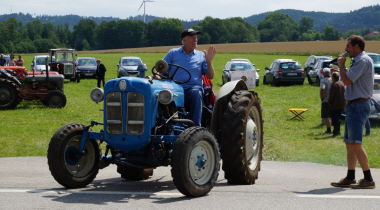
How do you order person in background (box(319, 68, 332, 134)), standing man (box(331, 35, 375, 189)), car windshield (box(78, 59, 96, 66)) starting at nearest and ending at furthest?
1. standing man (box(331, 35, 375, 189))
2. person in background (box(319, 68, 332, 134))
3. car windshield (box(78, 59, 96, 66))

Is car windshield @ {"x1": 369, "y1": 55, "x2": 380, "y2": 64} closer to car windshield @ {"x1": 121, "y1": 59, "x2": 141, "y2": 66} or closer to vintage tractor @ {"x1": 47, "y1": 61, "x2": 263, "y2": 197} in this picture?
car windshield @ {"x1": 121, "y1": 59, "x2": 141, "y2": 66}

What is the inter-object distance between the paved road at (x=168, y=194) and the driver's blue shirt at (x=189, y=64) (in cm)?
139

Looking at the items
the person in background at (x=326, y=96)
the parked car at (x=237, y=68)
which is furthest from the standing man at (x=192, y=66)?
the parked car at (x=237, y=68)

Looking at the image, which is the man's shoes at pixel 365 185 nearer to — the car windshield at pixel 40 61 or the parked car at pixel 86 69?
the parked car at pixel 86 69

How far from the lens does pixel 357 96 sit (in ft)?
26.0

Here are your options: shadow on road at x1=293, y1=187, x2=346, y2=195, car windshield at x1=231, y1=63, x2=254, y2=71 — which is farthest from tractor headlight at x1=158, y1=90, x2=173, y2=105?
car windshield at x1=231, y1=63, x2=254, y2=71

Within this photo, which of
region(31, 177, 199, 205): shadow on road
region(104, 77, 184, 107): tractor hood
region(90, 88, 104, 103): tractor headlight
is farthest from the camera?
region(90, 88, 104, 103): tractor headlight

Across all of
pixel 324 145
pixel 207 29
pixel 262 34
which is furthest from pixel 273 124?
pixel 262 34

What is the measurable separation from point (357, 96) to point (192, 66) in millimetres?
2174

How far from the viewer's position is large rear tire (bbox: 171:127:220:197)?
22.7 feet

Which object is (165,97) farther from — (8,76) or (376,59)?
(376,59)

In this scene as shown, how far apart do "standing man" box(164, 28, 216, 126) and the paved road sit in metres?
1.08

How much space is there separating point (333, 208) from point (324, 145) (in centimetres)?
862

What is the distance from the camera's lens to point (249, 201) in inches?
268
